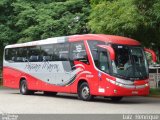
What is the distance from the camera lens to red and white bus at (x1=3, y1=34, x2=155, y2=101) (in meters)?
20.7

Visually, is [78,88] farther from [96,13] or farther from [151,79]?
[151,79]

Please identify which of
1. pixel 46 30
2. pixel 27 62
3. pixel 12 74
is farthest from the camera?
pixel 46 30

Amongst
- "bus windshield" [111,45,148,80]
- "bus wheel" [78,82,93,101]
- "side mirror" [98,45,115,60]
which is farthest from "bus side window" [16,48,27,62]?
"bus windshield" [111,45,148,80]

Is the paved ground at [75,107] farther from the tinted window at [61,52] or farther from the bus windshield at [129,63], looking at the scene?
the tinted window at [61,52]

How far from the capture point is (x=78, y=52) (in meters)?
23.0

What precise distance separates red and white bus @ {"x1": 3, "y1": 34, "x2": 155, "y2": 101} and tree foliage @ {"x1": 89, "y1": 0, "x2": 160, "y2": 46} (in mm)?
1460

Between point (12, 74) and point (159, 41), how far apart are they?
1021 cm

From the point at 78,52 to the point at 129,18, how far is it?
10.3 feet

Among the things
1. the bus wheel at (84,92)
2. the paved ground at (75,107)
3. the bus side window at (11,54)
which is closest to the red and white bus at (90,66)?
the bus wheel at (84,92)

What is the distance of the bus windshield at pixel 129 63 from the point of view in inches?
814

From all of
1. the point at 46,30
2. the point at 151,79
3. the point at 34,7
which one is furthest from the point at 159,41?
the point at 34,7

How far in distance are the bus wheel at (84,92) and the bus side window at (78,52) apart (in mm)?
1239

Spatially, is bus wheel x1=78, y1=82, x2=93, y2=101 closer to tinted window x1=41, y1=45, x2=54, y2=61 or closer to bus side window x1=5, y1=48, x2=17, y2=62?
tinted window x1=41, y1=45, x2=54, y2=61

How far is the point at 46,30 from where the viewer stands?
110ft
